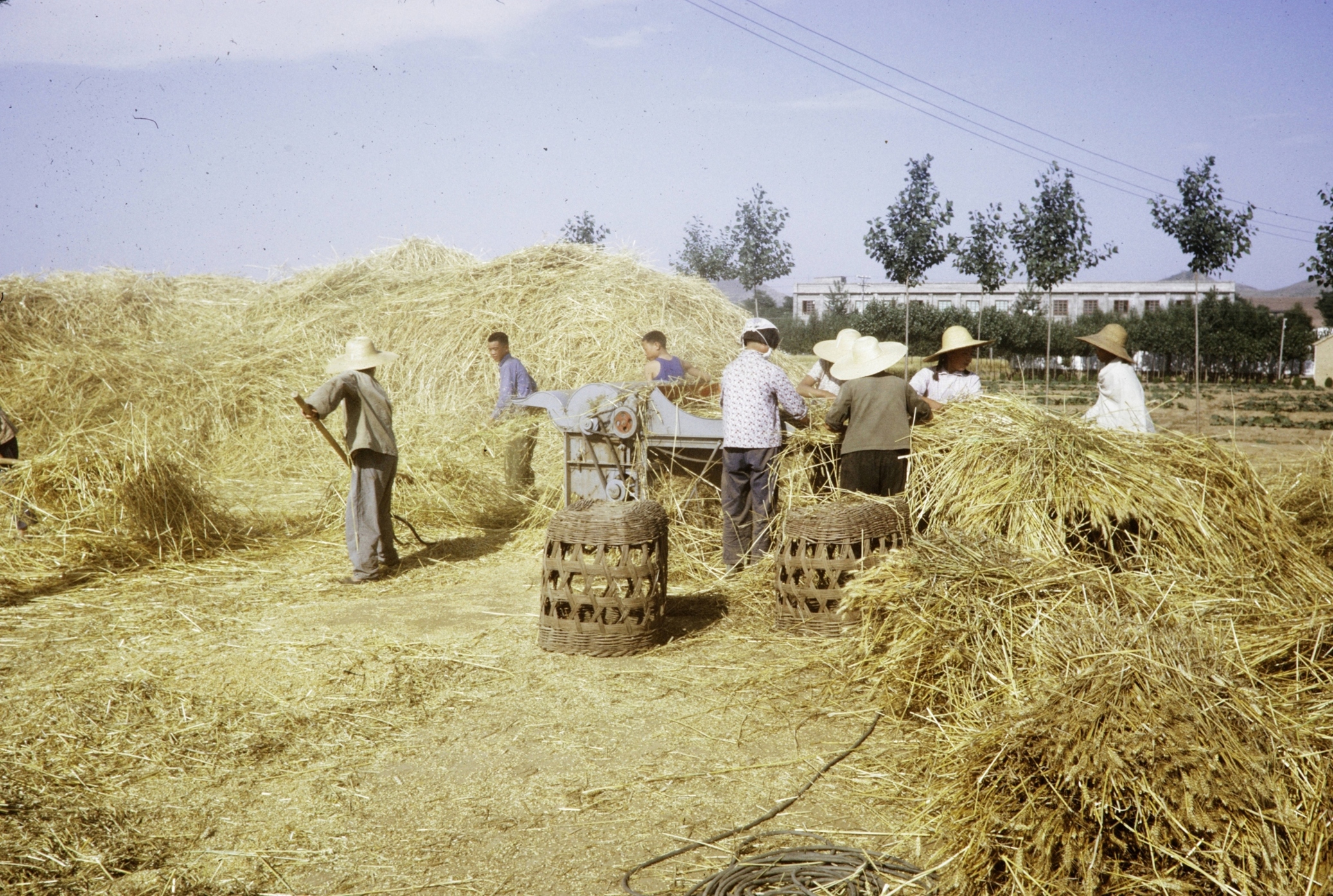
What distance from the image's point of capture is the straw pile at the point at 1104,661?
2.54m

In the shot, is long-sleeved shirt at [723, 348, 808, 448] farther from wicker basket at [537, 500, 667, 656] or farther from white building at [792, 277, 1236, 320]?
white building at [792, 277, 1236, 320]

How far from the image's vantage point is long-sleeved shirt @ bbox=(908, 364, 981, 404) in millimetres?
6379

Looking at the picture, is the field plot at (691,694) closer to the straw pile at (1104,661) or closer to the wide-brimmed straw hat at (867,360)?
the straw pile at (1104,661)

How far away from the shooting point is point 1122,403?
607 cm

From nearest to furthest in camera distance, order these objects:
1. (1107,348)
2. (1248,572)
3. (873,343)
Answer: (1248,572) → (873,343) → (1107,348)

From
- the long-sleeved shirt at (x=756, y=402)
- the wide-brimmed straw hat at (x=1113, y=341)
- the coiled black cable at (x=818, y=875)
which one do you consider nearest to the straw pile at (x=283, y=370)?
the long-sleeved shirt at (x=756, y=402)

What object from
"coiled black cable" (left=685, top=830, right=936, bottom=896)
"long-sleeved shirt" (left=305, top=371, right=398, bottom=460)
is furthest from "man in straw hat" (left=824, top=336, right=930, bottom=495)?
"long-sleeved shirt" (left=305, top=371, right=398, bottom=460)

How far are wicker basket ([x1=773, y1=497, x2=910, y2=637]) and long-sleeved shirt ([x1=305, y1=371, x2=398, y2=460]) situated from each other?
10.2 ft

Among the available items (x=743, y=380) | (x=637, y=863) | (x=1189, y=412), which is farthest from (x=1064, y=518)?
(x=1189, y=412)

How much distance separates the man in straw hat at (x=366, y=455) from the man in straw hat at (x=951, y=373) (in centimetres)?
374

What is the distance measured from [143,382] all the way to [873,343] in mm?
11119

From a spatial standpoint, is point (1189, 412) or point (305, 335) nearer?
point (305, 335)

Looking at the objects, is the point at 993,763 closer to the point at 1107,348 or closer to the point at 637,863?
the point at 637,863

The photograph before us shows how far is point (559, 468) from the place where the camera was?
10258 mm
